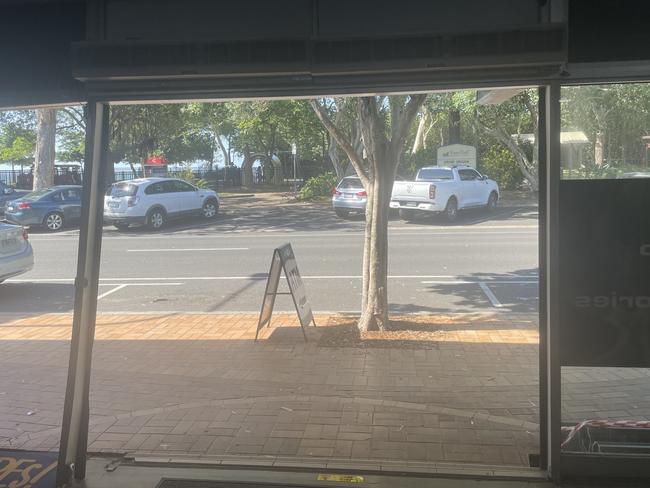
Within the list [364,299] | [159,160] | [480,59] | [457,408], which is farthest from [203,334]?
[159,160]

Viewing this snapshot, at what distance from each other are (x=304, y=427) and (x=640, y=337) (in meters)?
2.41

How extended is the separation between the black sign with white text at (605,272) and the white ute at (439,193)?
54.6 feet

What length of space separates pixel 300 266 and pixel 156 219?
9227 mm

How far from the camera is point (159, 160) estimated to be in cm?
3191

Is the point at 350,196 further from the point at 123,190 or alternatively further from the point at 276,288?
the point at 276,288

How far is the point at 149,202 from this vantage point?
797 inches

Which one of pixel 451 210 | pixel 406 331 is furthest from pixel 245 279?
pixel 451 210

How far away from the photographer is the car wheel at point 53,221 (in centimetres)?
2036

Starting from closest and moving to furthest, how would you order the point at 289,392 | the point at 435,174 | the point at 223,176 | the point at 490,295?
the point at 289,392
the point at 490,295
the point at 435,174
the point at 223,176

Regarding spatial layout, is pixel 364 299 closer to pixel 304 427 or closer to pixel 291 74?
pixel 304 427

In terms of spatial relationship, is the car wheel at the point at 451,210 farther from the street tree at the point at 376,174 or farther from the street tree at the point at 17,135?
the street tree at the point at 17,135

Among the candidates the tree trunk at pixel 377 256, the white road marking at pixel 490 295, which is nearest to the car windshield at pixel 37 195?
the white road marking at pixel 490 295

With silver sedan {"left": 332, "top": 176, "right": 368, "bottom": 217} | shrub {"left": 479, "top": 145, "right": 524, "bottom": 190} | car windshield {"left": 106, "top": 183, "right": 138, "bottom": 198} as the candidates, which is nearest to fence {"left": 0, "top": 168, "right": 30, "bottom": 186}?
car windshield {"left": 106, "top": 183, "right": 138, "bottom": 198}

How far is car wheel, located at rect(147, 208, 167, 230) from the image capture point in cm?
2041
